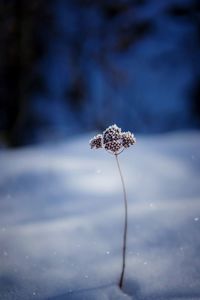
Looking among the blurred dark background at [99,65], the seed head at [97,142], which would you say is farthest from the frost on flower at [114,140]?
the blurred dark background at [99,65]

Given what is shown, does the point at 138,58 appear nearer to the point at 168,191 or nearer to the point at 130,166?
the point at 130,166

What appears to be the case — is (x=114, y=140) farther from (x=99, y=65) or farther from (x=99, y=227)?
(x=99, y=65)

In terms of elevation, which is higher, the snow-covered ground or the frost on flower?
the frost on flower

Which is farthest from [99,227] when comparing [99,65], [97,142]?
[99,65]

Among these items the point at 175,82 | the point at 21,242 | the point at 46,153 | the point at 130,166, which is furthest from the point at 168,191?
the point at 175,82

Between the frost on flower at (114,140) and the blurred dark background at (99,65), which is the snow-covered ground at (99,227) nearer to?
the frost on flower at (114,140)

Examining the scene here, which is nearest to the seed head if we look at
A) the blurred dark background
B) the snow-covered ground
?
the snow-covered ground

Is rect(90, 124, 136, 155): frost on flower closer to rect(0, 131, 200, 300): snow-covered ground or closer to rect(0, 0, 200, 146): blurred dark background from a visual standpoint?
rect(0, 131, 200, 300): snow-covered ground
